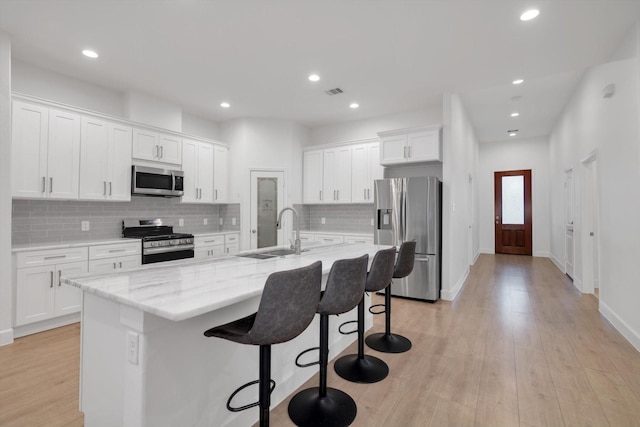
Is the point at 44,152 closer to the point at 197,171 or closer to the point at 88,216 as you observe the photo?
the point at 88,216

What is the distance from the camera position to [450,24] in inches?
113

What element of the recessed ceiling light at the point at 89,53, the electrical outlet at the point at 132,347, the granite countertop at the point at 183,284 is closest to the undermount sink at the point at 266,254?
the granite countertop at the point at 183,284

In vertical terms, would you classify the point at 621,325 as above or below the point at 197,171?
below

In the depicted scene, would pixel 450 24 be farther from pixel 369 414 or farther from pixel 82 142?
pixel 82 142

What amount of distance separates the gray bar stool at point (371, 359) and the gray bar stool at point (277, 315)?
89 centimetres

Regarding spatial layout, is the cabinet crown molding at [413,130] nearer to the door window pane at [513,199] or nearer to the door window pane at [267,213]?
the door window pane at [267,213]

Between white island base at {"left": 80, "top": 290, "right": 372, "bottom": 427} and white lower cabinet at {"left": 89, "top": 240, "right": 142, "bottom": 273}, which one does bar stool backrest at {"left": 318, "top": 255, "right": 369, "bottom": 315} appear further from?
white lower cabinet at {"left": 89, "top": 240, "right": 142, "bottom": 273}

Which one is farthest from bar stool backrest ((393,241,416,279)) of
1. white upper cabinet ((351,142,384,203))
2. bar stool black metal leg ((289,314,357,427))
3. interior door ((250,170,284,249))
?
interior door ((250,170,284,249))

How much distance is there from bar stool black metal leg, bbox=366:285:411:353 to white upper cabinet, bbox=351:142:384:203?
2718 mm

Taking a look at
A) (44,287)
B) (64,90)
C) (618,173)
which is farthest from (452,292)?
(64,90)

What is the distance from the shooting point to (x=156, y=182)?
454cm

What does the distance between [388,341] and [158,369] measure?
2152 mm

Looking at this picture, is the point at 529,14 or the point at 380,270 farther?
the point at 529,14

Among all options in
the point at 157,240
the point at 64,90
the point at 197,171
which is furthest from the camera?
the point at 197,171
